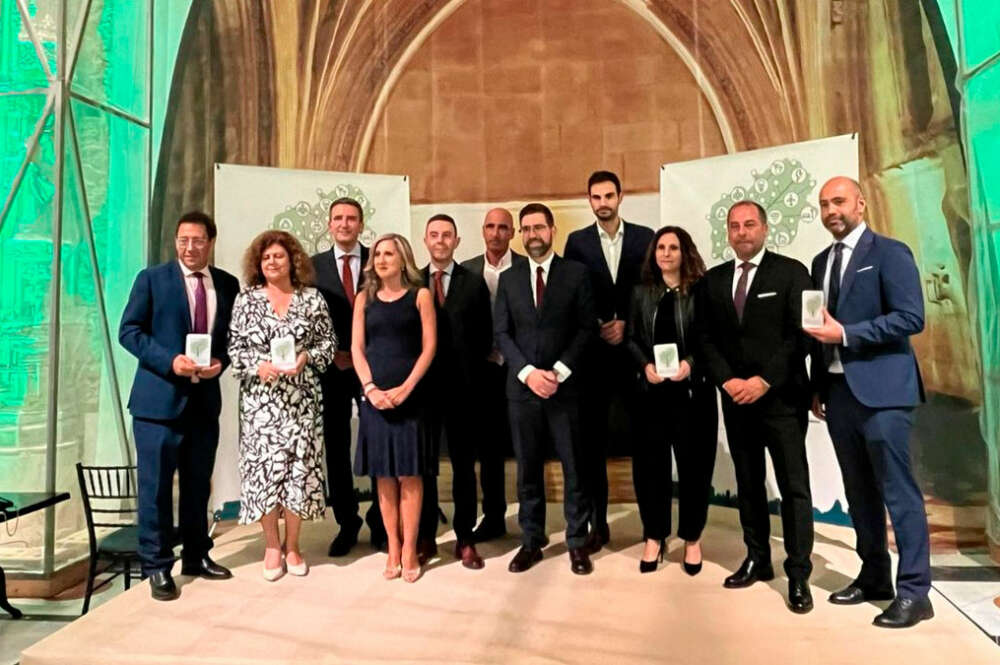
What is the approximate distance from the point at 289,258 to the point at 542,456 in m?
1.65

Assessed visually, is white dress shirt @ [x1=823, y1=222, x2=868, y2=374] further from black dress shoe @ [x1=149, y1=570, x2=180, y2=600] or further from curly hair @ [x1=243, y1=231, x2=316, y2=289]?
black dress shoe @ [x1=149, y1=570, x2=180, y2=600]

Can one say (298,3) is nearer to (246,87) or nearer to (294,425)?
(246,87)

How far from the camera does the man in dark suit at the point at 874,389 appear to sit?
9.95ft

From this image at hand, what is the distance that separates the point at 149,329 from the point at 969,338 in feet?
15.2

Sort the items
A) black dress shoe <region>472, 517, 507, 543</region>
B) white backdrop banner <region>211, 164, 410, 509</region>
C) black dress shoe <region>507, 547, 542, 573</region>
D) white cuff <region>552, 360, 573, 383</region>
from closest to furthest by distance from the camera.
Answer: white cuff <region>552, 360, 573, 383</region> → black dress shoe <region>507, 547, 542, 573</region> → black dress shoe <region>472, 517, 507, 543</region> → white backdrop banner <region>211, 164, 410, 509</region>

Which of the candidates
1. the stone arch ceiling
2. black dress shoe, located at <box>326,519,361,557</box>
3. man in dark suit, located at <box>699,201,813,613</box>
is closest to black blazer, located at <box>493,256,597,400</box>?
man in dark suit, located at <box>699,201,813,613</box>

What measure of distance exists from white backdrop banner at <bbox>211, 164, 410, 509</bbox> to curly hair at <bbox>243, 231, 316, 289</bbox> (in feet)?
4.58

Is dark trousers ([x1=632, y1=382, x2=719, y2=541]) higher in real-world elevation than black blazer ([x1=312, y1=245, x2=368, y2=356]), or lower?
lower

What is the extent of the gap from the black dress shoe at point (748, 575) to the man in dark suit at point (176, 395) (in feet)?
8.46

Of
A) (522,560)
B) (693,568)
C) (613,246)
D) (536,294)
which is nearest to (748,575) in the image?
(693,568)

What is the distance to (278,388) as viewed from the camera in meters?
3.62

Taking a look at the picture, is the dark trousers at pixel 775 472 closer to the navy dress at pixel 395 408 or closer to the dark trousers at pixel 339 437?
the navy dress at pixel 395 408

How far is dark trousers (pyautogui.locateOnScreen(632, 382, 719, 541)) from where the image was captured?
358 centimetres

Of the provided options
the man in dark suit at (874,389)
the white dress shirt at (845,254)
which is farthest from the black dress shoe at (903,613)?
the white dress shirt at (845,254)
